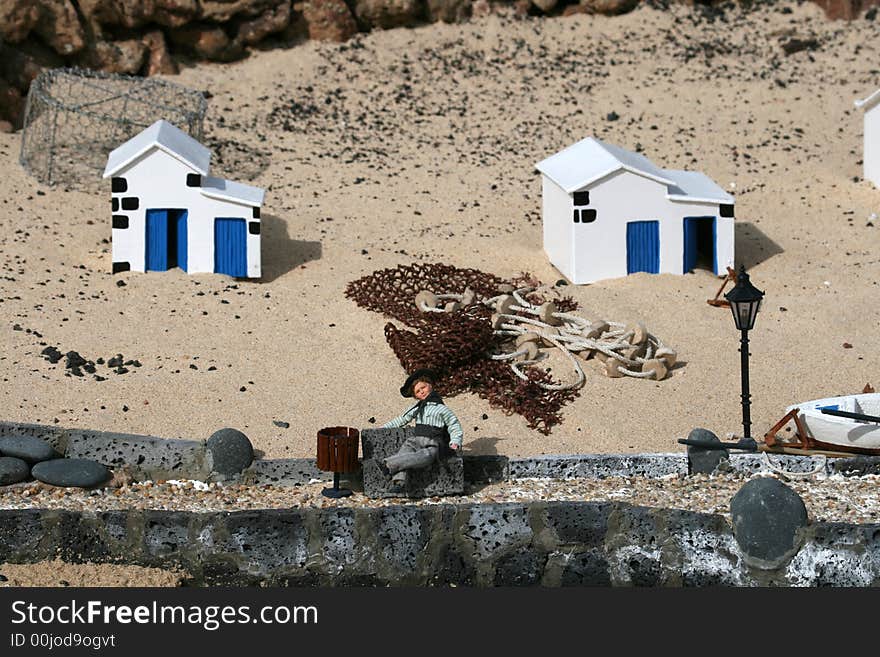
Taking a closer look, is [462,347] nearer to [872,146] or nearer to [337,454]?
[337,454]

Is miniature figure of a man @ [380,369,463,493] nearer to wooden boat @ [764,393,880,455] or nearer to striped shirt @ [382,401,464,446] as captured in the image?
striped shirt @ [382,401,464,446]

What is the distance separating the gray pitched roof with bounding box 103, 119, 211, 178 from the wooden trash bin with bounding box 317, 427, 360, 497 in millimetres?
8214

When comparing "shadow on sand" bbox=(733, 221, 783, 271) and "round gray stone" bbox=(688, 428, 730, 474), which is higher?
"shadow on sand" bbox=(733, 221, 783, 271)

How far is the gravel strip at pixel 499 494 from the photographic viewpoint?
10727 millimetres

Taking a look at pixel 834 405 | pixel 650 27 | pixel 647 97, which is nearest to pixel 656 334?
pixel 834 405

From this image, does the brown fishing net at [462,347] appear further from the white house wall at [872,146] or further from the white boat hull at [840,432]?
the white house wall at [872,146]

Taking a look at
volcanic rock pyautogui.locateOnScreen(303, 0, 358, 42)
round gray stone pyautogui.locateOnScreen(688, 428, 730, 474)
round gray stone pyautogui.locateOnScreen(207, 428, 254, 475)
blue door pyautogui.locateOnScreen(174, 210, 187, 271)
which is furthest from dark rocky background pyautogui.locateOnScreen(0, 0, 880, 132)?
round gray stone pyautogui.locateOnScreen(688, 428, 730, 474)

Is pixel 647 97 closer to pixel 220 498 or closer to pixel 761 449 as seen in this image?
pixel 761 449

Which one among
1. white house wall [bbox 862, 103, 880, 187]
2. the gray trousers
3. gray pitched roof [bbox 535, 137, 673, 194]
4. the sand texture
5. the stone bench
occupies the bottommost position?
the sand texture

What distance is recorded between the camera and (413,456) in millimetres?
10875

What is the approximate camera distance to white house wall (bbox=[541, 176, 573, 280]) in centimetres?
1853

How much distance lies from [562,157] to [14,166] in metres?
9.04

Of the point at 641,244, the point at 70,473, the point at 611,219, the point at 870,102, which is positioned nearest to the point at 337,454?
the point at 70,473

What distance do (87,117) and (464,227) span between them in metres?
7.77
